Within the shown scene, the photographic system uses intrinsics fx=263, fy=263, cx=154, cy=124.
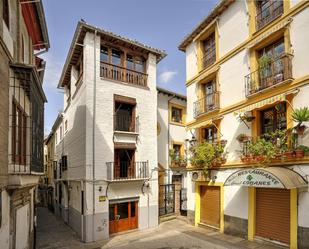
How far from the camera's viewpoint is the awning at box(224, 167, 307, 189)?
9656mm

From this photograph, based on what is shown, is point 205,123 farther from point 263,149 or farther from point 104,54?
point 104,54

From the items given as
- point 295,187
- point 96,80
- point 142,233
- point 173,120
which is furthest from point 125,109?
point 295,187

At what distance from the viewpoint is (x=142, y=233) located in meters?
16.0

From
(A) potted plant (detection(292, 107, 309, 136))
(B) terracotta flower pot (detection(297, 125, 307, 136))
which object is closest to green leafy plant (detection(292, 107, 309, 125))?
(A) potted plant (detection(292, 107, 309, 136))

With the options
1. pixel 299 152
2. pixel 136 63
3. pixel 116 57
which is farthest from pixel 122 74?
pixel 299 152

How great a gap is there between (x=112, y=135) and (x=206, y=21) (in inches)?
357

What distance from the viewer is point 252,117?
12711 mm

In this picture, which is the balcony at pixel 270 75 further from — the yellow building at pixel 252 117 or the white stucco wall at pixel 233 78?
the white stucco wall at pixel 233 78

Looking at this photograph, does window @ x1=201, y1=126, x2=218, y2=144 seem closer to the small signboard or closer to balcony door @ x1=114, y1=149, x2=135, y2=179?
balcony door @ x1=114, y1=149, x2=135, y2=179

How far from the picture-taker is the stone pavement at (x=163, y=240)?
1261 centimetres

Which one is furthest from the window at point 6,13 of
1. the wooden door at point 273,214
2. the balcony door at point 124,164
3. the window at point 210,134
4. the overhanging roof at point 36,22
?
the wooden door at point 273,214

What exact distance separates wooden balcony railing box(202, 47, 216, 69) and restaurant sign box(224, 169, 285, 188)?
7502mm

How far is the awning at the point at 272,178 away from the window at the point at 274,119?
83.7 inches

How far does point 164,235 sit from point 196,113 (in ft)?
25.1
